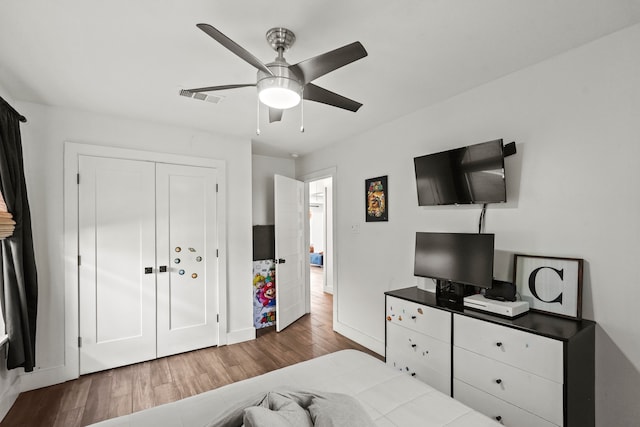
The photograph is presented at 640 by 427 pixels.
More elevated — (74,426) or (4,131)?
(4,131)

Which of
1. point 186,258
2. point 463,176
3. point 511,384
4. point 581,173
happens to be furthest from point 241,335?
point 581,173

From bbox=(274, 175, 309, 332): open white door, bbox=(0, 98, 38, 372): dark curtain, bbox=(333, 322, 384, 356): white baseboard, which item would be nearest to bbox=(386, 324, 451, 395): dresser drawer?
bbox=(333, 322, 384, 356): white baseboard

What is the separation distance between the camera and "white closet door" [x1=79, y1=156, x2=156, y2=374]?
292cm

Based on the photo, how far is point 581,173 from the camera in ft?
6.24

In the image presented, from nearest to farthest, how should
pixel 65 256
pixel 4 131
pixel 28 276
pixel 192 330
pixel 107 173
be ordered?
pixel 4 131, pixel 28 276, pixel 65 256, pixel 107 173, pixel 192 330

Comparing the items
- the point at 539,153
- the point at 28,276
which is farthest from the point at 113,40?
the point at 539,153

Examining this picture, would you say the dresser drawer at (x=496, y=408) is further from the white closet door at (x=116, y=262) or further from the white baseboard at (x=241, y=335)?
the white closet door at (x=116, y=262)

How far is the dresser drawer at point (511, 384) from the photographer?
160 centimetres

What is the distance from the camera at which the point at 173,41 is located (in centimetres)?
180

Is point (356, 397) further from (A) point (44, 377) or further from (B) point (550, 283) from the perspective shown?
(A) point (44, 377)

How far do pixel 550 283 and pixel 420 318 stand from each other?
2.90ft

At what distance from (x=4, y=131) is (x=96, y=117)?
848 millimetres

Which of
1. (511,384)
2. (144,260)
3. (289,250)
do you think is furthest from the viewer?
(289,250)

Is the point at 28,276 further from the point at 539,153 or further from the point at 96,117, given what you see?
the point at 539,153
